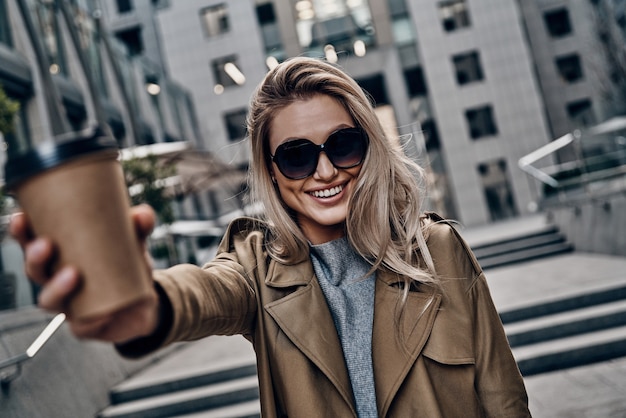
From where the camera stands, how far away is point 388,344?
5.25 ft

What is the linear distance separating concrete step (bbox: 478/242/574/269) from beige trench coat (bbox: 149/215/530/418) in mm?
9576

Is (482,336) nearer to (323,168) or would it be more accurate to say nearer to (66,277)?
(323,168)

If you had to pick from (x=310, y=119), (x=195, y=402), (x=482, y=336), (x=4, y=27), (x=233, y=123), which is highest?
(x=4, y=27)

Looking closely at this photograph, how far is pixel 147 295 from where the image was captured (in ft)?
2.66

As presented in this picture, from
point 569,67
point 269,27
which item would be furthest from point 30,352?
point 569,67

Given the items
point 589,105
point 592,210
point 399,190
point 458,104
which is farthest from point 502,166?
point 399,190

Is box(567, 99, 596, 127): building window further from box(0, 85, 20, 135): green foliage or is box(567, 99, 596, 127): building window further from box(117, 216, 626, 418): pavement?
box(0, 85, 20, 135): green foliage

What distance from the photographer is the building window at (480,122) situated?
2498 centimetres

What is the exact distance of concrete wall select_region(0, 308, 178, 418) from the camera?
15.8ft

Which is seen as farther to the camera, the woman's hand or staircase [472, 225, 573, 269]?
staircase [472, 225, 573, 269]

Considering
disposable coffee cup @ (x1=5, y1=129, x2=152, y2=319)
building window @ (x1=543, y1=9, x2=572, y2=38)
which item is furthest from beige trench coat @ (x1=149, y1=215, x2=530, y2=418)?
building window @ (x1=543, y1=9, x2=572, y2=38)

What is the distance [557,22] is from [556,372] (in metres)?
27.7

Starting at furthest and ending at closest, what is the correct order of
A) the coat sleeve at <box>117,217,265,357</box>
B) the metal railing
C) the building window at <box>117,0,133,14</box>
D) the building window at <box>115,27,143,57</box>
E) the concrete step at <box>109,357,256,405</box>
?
the building window at <box>115,27,143,57</box>
the building window at <box>117,0,133,14</box>
the metal railing
the concrete step at <box>109,357,256,405</box>
the coat sleeve at <box>117,217,265,357</box>

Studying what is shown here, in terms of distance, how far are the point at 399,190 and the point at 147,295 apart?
3.91 ft
